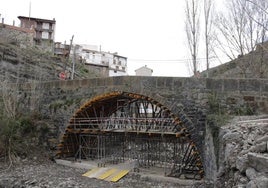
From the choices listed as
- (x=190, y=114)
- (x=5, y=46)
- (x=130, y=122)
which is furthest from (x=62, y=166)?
(x=5, y=46)

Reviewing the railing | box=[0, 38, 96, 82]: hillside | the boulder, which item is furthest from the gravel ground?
box=[0, 38, 96, 82]: hillside

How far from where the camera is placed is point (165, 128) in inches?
375

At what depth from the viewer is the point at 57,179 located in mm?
9078

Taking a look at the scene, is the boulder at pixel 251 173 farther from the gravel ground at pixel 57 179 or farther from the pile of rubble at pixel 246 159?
the gravel ground at pixel 57 179

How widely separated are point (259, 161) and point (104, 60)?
40.9 meters

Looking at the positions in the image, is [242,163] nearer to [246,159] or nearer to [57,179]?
[246,159]

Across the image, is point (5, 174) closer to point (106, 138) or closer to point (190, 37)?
point (106, 138)

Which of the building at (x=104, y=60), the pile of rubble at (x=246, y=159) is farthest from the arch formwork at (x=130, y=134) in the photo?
the building at (x=104, y=60)

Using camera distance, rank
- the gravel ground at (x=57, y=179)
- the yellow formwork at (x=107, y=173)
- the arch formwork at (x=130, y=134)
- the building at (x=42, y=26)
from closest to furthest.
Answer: the gravel ground at (x=57, y=179), the arch formwork at (x=130, y=134), the yellow formwork at (x=107, y=173), the building at (x=42, y=26)

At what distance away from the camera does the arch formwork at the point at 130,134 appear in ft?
30.2

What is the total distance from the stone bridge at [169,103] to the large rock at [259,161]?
3632 millimetres

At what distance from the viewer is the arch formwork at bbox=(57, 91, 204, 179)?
920 cm

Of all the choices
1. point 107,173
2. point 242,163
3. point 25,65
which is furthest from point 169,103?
point 25,65

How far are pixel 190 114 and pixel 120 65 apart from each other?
39.2 metres
